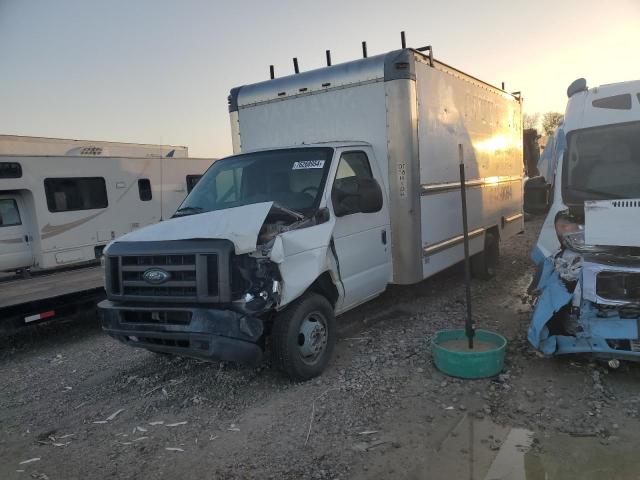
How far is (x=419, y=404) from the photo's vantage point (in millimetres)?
4152

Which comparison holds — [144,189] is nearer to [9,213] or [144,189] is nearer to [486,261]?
[9,213]

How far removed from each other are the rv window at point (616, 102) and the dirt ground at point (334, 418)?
259 cm

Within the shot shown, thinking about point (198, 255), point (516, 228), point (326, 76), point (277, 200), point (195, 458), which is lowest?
point (195, 458)

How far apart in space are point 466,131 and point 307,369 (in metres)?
4.54

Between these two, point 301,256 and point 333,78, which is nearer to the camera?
point 301,256

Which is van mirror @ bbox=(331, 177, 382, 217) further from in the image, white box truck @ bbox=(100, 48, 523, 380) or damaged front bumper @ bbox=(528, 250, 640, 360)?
damaged front bumper @ bbox=(528, 250, 640, 360)

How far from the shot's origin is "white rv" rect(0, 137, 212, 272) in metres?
10.1

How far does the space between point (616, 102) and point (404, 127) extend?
2191mm

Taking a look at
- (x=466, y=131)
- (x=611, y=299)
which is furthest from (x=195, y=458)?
(x=466, y=131)

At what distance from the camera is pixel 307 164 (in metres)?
5.19

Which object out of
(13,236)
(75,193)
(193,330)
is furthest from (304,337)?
(75,193)

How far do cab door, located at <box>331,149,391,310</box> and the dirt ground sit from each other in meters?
0.67

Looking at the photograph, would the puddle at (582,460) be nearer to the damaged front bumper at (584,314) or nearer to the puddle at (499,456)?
the puddle at (499,456)

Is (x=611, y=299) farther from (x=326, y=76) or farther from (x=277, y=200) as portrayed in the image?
(x=326, y=76)
